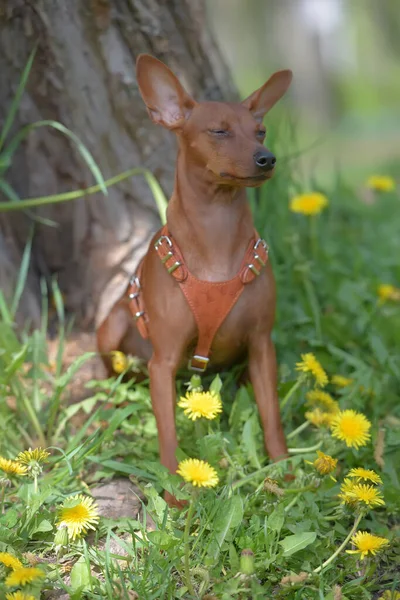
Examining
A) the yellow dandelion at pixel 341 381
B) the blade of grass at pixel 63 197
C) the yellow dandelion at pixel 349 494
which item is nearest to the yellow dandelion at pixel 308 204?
the blade of grass at pixel 63 197

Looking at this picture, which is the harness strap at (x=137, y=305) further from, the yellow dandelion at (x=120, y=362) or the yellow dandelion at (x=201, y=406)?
the yellow dandelion at (x=201, y=406)

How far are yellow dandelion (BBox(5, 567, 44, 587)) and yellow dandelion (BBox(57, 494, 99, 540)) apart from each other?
11.4 inches

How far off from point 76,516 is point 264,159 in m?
1.17

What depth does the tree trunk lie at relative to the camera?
3229 mm

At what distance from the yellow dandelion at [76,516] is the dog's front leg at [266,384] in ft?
2.26

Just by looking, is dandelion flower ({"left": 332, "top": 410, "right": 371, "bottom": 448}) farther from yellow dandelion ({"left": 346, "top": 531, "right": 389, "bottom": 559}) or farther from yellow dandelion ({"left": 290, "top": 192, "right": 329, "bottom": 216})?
yellow dandelion ({"left": 290, "top": 192, "right": 329, "bottom": 216})

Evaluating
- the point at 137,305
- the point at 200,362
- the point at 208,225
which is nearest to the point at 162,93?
the point at 208,225

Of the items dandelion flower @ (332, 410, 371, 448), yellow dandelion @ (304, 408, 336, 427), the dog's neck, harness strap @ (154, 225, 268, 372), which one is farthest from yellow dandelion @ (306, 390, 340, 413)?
the dog's neck

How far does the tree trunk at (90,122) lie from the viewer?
3.23 metres

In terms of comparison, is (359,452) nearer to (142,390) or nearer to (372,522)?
(372,522)

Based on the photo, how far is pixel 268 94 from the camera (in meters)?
2.62

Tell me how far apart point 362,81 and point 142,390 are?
16759 mm

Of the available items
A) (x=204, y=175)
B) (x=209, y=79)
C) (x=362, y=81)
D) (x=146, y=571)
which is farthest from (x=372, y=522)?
(x=362, y=81)

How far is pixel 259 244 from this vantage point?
2.57 metres
